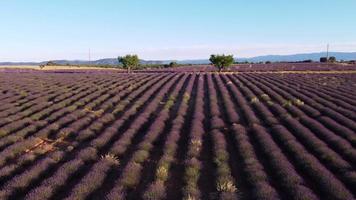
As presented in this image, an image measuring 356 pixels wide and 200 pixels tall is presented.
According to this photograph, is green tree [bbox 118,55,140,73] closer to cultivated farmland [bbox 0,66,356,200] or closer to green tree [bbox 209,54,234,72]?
green tree [bbox 209,54,234,72]

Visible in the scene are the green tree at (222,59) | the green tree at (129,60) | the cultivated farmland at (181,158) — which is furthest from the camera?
the green tree at (129,60)

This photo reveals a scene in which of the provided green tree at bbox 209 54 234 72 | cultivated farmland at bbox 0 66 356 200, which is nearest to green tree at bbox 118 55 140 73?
green tree at bbox 209 54 234 72

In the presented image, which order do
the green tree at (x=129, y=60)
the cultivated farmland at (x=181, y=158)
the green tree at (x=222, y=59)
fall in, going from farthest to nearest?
the green tree at (x=129, y=60) < the green tree at (x=222, y=59) < the cultivated farmland at (x=181, y=158)

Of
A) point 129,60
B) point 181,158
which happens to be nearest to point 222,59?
point 129,60

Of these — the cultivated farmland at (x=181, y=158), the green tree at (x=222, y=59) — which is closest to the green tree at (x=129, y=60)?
the green tree at (x=222, y=59)

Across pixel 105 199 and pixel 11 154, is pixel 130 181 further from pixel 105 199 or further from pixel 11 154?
pixel 11 154

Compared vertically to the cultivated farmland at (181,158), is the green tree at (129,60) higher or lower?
higher

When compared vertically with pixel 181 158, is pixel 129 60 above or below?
above

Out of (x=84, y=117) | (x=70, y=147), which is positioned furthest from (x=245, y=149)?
(x=84, y=117)

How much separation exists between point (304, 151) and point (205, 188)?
3530mm

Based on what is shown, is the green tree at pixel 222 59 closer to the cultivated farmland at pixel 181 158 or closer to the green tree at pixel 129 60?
the green tree at pixel 129 60

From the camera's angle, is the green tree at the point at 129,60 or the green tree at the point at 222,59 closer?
the green tree at the point at 222,59

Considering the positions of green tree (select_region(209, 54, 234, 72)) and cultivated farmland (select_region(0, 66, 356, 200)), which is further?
green tree (select_region(209, 54, 234, 72))

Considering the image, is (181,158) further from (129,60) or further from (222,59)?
(129,60)
